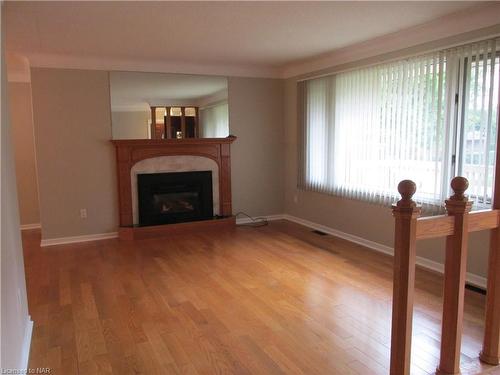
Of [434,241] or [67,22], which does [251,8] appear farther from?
[434,241]

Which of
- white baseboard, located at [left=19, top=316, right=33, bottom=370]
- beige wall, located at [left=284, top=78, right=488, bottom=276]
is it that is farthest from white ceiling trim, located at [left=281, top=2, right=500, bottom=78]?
white baseboard, located at [left=19, top=316, right=33, bottom=370]

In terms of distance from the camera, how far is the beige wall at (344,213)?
3422 mm

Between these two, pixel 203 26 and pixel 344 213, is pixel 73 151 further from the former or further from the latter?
pixel 344 213

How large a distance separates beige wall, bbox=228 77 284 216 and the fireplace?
18.7 inches

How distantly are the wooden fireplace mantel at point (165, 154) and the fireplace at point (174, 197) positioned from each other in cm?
17

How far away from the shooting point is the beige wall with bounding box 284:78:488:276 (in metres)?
3.42

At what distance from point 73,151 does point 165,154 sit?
3.71 ft

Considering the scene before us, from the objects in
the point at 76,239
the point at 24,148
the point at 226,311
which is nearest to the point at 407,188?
the point at 226,311

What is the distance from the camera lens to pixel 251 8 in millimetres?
3029

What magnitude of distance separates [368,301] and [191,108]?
343cm

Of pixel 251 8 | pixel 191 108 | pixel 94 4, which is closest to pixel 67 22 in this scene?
pixel 94 4

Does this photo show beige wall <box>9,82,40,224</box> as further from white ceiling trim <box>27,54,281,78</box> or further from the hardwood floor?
the hardwood floor

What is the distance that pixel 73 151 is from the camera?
196 inches

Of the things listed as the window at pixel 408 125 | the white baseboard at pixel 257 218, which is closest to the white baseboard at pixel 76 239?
the white baseboard at pixel 257 218
